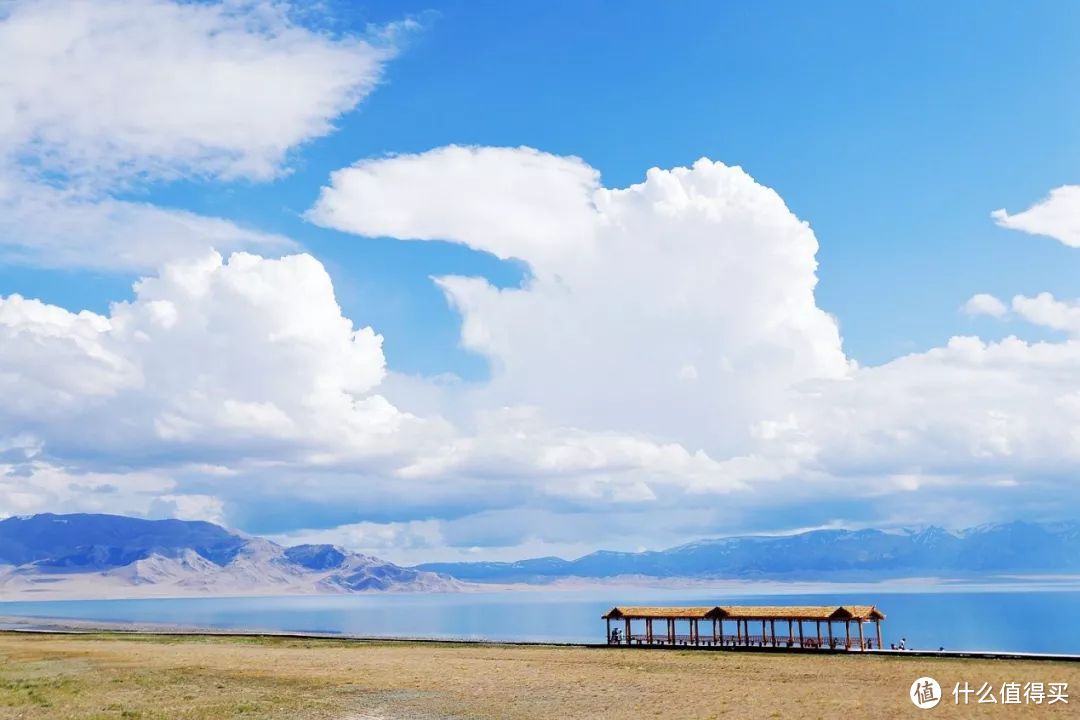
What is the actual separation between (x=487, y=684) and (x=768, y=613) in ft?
127

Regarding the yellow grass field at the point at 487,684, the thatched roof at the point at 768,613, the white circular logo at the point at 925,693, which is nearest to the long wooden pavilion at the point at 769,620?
the thatched roof at the point at 768,613

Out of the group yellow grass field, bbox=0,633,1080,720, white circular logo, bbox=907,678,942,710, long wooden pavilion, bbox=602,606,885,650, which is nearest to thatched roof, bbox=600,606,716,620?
long wooden pavilion, bbox=602,606,885,650

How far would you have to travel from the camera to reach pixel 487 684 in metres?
60.1

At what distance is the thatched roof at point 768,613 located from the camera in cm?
8125

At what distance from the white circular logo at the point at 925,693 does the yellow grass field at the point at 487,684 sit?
69cm

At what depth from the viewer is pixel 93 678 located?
6319 centimetres

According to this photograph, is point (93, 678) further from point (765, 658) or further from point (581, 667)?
point (765, 658)

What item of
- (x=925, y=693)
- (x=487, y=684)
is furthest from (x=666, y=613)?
(x=925, y=693)

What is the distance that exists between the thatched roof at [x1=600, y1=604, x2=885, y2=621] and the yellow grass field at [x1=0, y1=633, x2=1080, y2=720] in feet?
15.6

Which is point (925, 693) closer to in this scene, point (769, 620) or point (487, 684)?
point (487, 684)

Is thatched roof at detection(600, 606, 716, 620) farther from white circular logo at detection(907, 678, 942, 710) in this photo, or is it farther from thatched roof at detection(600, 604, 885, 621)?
white circular logo at detection(907, 678, 942, 710)

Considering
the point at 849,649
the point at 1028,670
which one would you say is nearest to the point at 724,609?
the point at 849,649

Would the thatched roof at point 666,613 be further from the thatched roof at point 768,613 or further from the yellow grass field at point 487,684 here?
the yellow grass field at point 487,684

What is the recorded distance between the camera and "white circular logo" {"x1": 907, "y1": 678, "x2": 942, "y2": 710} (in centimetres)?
4805
